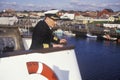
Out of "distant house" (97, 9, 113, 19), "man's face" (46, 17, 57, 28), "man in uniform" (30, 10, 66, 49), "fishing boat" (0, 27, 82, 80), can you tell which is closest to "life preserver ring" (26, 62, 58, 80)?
"fishing boat" (0, 27, 82, 80)

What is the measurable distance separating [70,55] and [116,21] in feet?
342

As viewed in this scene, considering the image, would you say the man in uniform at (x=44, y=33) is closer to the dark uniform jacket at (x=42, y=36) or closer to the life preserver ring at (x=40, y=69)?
the dark uniform jacket at (x=42, y=36)

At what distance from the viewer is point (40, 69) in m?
2.89

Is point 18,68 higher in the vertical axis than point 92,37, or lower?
higher

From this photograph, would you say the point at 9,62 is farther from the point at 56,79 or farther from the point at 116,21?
the point at 116,21

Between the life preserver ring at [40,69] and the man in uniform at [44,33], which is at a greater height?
the man in uniform at [44,33]

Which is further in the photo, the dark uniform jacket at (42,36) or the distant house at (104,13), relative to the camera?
the distant house at (104,13)

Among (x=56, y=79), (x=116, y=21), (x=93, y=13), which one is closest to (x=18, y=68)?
(x=56, y=79)

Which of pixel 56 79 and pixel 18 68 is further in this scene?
pixel 56 79

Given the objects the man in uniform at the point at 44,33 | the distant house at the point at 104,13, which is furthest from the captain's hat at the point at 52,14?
the distant house at the point at 104,13

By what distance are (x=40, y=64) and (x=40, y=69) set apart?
57 millimetres

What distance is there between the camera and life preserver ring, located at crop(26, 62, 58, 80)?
9.44 ft

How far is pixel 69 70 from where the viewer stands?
314cm

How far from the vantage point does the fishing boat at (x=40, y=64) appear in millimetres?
2797
